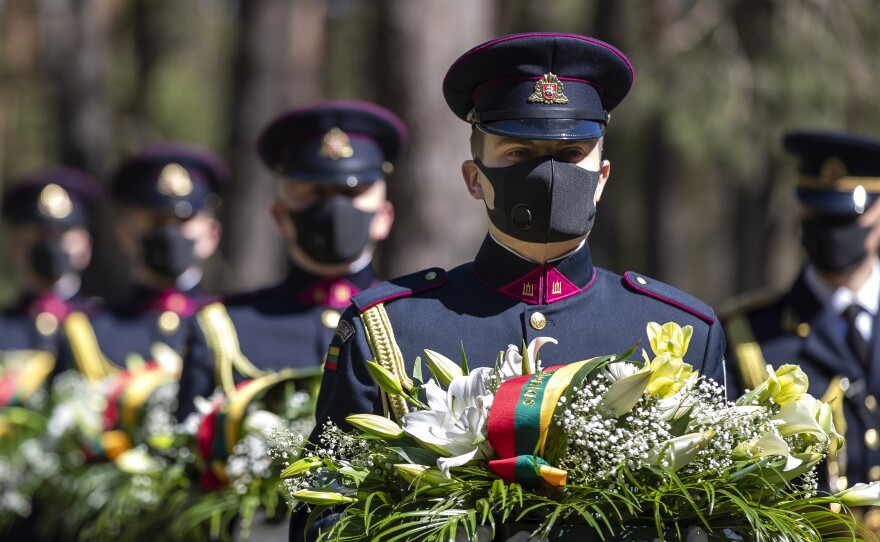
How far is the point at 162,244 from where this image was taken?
24.7 feet

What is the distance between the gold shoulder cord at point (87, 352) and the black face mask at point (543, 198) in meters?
4.34

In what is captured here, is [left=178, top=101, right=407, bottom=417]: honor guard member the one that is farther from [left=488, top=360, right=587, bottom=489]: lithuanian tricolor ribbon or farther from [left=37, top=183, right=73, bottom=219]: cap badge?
[left=37, top=183, right=73, bottom=219]: cap badge

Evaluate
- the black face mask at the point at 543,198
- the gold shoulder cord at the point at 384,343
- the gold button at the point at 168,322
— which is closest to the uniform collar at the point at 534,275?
the black face mask at the point at 543,198

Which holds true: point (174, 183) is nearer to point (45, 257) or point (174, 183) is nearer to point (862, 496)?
point (45, 257)

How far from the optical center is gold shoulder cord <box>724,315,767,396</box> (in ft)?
17.7

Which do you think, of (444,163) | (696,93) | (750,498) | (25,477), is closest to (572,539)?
(750,498)

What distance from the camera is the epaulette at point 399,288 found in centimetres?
373

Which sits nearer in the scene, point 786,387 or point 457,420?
point 457,420

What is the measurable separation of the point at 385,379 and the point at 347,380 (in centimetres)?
28

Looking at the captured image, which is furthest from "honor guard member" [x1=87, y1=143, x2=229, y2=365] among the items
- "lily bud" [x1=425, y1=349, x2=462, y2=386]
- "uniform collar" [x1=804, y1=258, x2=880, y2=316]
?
"lily bud" [x1=425, y1=349, x2=462, y2=386]

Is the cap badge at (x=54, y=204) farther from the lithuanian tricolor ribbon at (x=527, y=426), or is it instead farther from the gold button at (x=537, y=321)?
the lithuanian tricolor ribbon at (x=527, y=426)

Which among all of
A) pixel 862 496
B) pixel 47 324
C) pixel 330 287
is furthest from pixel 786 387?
pixel 47 324

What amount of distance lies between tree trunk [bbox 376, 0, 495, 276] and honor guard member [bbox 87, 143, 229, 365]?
1.02 metres

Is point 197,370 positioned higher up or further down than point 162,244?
higher up
